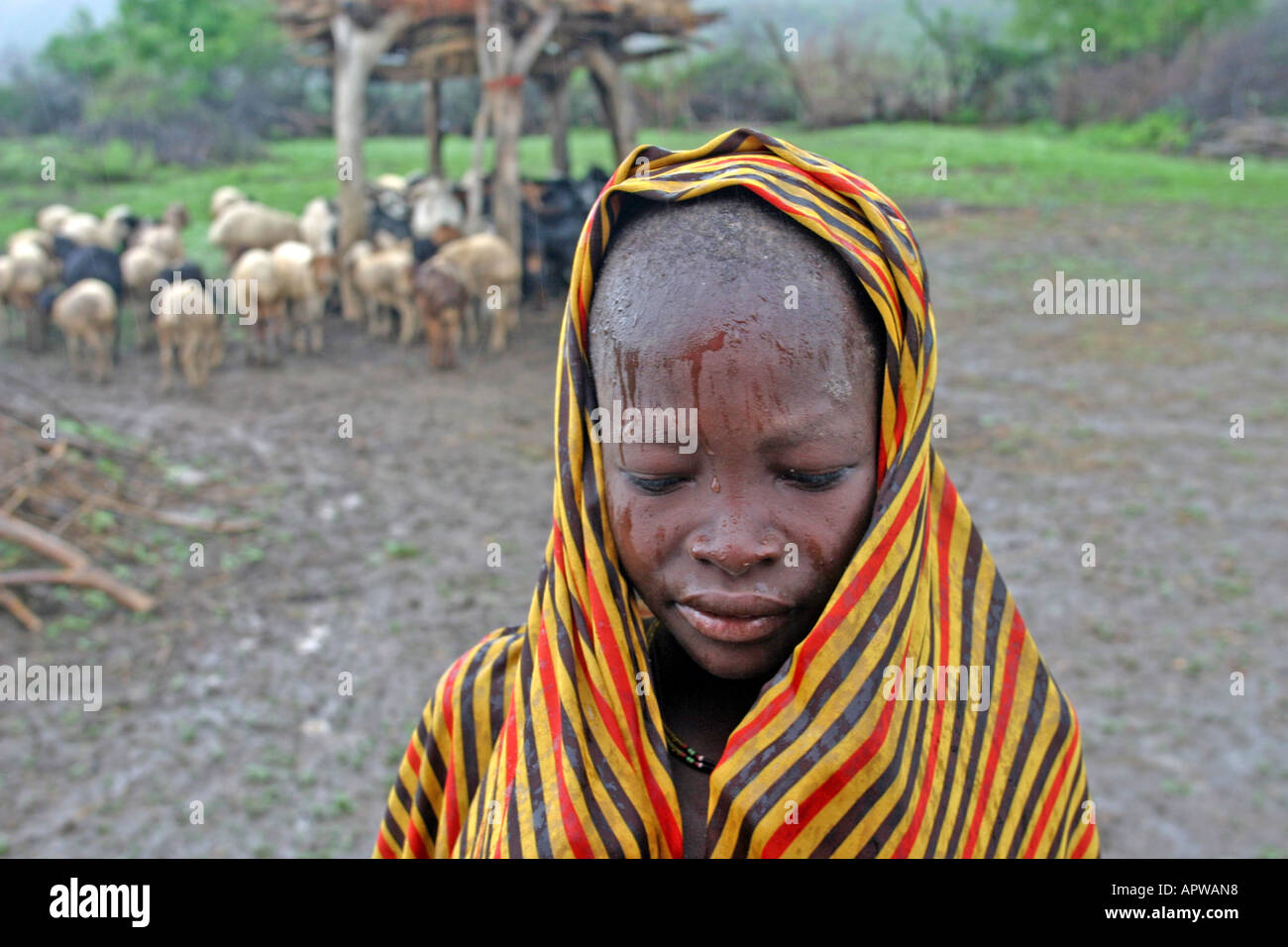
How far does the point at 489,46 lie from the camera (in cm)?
1137

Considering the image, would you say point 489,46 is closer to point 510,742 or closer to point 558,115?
point 558,115

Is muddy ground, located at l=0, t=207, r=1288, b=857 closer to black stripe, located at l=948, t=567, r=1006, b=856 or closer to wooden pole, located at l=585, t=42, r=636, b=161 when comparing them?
black stripe, located at l=948, t=567, r=1006, b=856

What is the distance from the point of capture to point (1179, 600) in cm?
563

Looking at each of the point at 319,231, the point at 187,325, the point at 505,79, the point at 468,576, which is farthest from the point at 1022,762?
the point at 319,231

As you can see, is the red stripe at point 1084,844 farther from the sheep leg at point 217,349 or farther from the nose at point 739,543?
the sheep leg at point 217,349

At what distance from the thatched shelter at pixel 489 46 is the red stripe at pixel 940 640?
32.9 feet

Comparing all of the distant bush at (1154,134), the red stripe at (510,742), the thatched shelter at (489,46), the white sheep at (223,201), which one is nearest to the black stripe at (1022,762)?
the red stripe at (510,742)

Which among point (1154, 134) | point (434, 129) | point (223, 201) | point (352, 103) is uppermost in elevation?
point (1154, 134)

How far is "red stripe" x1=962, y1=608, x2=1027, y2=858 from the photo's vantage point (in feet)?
4.89

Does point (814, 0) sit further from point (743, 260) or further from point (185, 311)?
point (743, 260)

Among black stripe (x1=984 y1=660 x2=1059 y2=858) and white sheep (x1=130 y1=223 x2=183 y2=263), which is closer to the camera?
black stripe (x1=984 y1=660 x2=1059 y2=858)

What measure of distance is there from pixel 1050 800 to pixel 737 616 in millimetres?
662

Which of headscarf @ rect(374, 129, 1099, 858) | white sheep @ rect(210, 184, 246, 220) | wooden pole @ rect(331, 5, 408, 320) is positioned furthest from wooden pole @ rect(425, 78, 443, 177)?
headscarf @ rect(374, 129, 1099, 858)

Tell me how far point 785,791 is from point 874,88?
2729 centimetres
